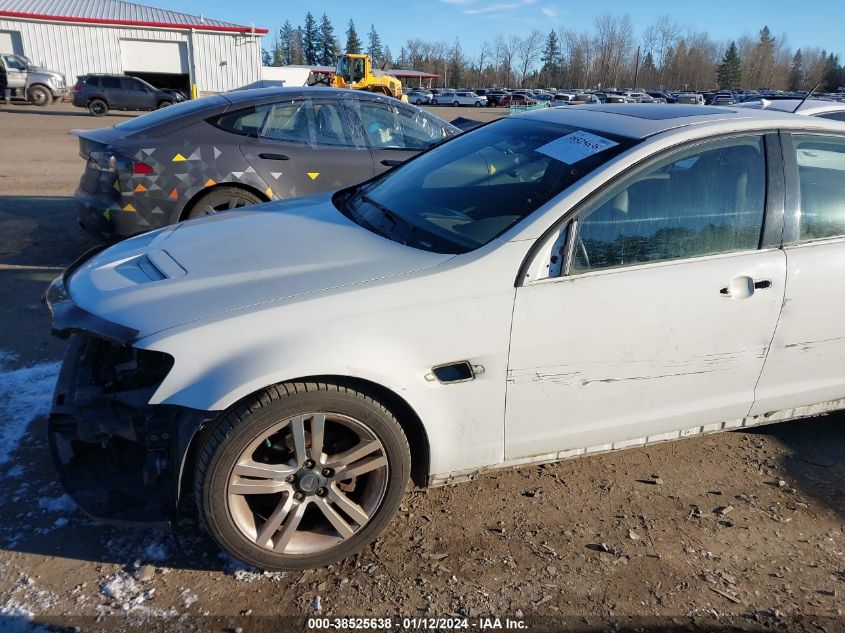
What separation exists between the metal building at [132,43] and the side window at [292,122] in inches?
1412

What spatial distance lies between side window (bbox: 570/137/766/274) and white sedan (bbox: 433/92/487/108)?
59315 millimetres

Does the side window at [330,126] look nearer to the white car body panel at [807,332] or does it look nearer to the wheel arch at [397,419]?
A: the wheel arch at [397,419]

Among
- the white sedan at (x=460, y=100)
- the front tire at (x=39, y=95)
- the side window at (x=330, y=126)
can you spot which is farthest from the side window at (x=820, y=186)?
the white sedan at (x=460, y=100)

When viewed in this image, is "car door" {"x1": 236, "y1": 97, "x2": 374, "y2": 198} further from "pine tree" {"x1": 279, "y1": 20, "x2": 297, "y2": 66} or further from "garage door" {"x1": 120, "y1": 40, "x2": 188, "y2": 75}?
"pine tree" {"x1": 279, "y1": 20, "x2": 297, "y2": 66}

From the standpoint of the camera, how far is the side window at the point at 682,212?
2.67 meters

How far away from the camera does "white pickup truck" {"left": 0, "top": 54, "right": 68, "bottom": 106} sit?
26.0m

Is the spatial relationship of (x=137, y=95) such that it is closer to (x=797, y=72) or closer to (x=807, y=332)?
(x=807, y=332)

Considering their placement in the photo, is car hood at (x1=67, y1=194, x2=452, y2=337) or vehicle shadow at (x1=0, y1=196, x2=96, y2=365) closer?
car hood at (x1=67, y1=194, x2=452, y2=337)

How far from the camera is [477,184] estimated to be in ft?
10.7

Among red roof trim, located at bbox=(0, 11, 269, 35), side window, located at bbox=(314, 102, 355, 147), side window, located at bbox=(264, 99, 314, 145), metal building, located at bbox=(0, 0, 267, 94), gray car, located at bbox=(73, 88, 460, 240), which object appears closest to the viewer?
gray car, located at bbox=(73, 88, 460, 240)

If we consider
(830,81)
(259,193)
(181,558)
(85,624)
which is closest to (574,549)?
(181,558)

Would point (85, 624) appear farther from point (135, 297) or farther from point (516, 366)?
point (516, 366)

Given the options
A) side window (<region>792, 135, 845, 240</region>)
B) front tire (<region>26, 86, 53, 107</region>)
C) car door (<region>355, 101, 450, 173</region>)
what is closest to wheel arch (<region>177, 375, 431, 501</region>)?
side window (<region>792, 135, 845, 240</region>)

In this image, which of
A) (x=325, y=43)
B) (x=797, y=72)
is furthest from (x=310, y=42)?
(x=797, y=72)
